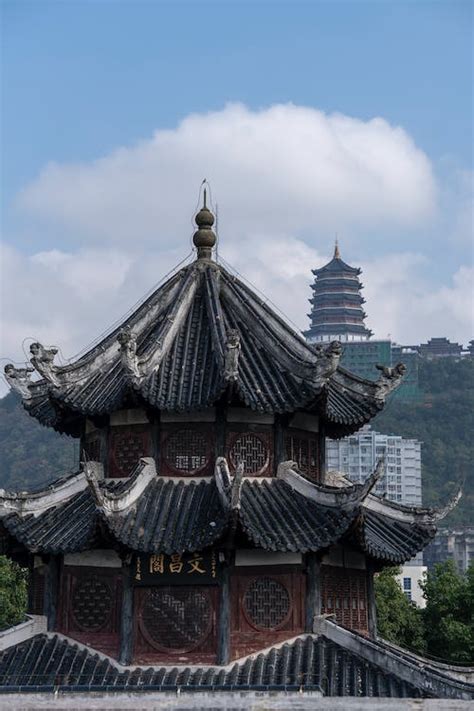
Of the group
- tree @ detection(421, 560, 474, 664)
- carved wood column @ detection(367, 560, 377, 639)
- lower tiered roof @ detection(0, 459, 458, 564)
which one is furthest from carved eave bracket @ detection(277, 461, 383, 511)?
tree @ detection(421, 560, 474, 664)

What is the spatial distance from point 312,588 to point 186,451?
3082mm

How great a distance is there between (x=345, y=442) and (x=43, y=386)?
129652mm

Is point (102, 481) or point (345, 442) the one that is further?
point (345, 442)

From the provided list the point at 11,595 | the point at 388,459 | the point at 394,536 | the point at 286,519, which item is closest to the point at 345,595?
the point at 394,536

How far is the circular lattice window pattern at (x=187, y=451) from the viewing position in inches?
746

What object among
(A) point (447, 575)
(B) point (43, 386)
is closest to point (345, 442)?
(A) point (447, 575)

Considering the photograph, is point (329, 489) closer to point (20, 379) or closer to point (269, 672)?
point (269, 672)

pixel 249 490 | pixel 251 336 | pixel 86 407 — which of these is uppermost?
pixel 251 336

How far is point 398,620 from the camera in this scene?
155 feet

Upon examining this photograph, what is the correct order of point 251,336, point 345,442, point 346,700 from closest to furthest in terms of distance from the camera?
point 346,700 < point 251,336 < point 345,442

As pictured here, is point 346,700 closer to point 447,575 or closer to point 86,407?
A: point 86,407

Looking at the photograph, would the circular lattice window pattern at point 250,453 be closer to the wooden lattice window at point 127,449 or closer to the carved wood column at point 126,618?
the wooden lattice window at point 127,449

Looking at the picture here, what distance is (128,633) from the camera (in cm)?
1767

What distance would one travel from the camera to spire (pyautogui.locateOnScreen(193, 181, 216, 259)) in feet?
71.3
